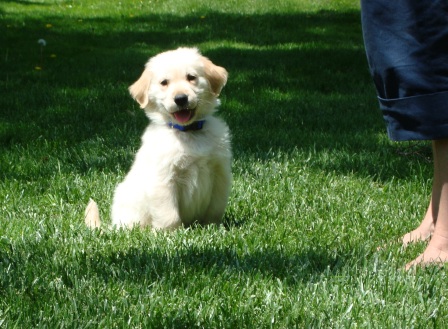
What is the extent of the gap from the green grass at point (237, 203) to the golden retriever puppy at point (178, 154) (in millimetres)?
180

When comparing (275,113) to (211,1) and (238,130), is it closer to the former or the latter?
(238,130)

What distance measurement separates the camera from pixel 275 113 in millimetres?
7059

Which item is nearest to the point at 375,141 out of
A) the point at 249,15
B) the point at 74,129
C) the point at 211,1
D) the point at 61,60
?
the point at 74,129

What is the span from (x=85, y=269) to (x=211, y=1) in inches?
459

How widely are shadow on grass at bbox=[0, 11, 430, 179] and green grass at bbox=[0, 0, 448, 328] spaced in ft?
0.10

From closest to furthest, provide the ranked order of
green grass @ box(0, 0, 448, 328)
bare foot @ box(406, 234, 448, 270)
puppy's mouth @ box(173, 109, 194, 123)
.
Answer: green grass @ box(0, 0, 448, 328), bare foot @ box(406, 234, 448, 270), puppy's mouth @ box(173, 109, 194, 123)

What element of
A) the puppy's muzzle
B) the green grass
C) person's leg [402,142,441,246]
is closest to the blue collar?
the puppy's muzzle

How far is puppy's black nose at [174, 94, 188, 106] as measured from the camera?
3820mm

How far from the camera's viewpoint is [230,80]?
843cm

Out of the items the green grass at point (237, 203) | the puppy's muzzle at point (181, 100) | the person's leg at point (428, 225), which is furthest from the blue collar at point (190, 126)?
the person's leg at point (428, 225)

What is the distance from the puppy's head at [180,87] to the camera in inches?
153

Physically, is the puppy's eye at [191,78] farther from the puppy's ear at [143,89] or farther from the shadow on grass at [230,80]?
the shadow on grass at [230,80]

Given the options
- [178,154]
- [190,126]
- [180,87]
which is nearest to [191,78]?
[180,87]

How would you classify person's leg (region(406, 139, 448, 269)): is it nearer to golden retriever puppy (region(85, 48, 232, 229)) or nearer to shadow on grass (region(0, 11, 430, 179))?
golden retriever puppy (region(85, 48, 232, 229))
